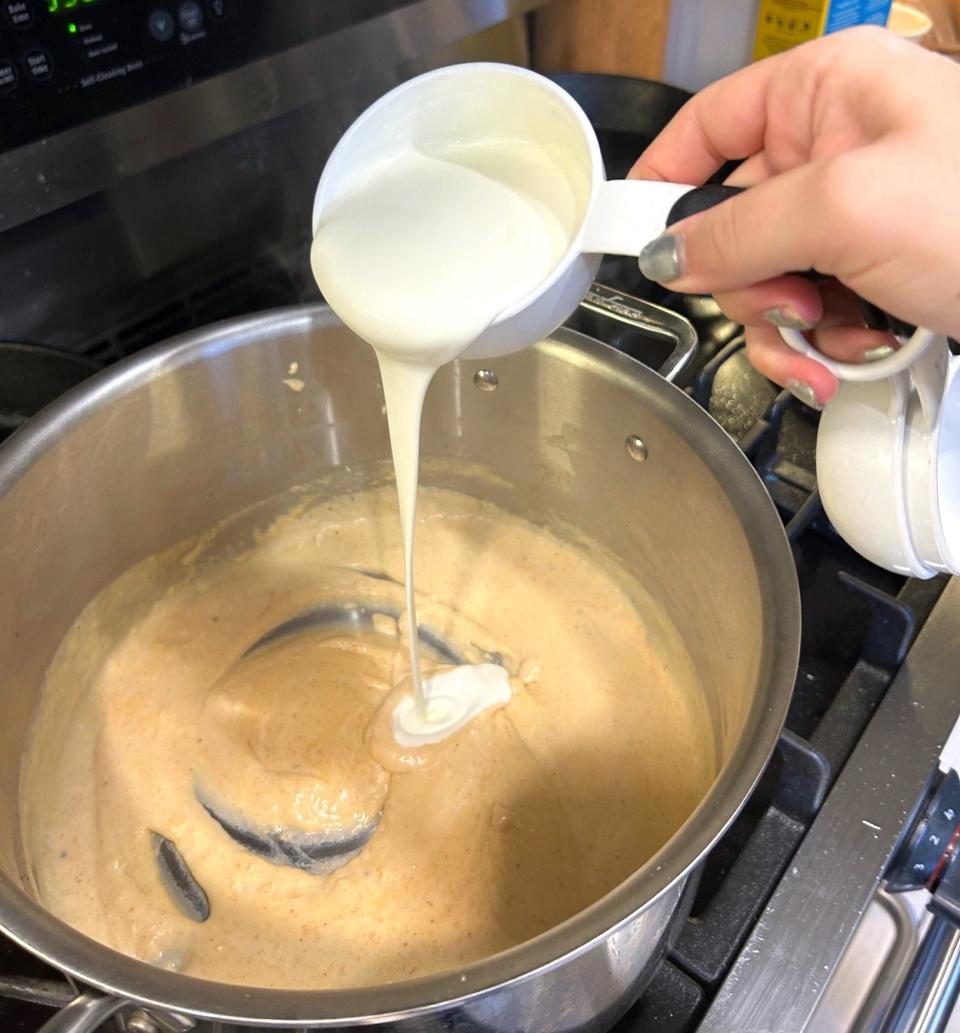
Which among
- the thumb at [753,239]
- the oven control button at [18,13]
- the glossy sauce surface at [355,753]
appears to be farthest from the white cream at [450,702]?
the oven control button at [18,13]


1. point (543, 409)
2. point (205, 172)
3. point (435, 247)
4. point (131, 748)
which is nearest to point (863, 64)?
point (435, 247)

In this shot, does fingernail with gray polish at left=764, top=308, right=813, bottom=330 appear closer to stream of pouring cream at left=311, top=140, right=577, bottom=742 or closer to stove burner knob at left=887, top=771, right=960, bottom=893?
stream of pouring cream at left=311, top=140, right=577, bottom=742

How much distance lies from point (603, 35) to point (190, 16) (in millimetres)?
551

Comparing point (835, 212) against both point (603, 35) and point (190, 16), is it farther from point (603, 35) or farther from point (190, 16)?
point (603, 35)

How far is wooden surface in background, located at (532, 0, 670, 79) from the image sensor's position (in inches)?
40.2

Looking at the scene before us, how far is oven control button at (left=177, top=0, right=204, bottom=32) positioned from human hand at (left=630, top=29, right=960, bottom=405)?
38 cm

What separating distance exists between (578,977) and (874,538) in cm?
31

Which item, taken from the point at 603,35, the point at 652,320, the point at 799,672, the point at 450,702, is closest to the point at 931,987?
the point at 799,672

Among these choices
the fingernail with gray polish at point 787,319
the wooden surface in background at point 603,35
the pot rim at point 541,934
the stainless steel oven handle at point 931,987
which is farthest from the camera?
the wooden surface in background at point 603,35

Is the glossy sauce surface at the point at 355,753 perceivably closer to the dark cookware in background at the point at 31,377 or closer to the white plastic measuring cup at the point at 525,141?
the dark cookware in background at the point at 31,377

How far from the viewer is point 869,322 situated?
1.69ft

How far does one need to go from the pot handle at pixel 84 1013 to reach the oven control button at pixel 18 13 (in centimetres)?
58

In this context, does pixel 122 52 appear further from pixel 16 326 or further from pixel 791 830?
pixel 791 830

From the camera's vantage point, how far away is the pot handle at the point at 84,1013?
1.33 ft
